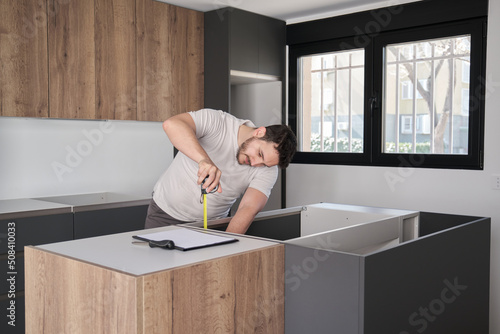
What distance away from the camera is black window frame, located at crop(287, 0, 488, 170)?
3393 millimetres

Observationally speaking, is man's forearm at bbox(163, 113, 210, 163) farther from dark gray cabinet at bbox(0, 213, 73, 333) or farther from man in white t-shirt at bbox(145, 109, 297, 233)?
dark gray cabinet at bbox(0, 213, 73, 333)

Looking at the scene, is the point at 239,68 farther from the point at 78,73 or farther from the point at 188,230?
the point at 188,230

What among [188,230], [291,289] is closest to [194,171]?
[188,230]

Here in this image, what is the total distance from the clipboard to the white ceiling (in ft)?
7.65

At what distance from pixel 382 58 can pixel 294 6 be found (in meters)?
0.75

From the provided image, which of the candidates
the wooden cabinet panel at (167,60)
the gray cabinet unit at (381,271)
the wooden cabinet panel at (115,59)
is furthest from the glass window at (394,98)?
the wooden cabinet panel at (115,59)

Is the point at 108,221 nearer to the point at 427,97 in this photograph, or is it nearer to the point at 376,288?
the point at 376,288

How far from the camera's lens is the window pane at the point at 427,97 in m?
3.53

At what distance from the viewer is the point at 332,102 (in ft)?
14.0

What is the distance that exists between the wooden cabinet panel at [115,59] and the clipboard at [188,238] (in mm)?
1814

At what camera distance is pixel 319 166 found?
4.19m

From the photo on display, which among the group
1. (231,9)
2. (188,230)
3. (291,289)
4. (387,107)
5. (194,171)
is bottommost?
(291,289)

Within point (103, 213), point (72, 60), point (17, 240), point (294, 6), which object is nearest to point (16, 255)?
point (17, 240)

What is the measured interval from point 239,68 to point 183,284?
277cm
